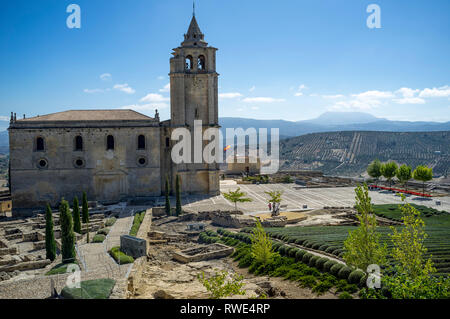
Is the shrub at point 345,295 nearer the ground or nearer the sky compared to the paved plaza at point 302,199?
nearer the sky

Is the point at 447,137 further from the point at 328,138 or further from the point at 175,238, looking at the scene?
the point at 175,238

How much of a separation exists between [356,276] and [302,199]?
1203 inches

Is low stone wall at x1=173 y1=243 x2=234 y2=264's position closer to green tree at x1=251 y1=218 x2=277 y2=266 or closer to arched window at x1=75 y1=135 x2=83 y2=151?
green tree at x1=251 y1=218 x2=277 y2=266

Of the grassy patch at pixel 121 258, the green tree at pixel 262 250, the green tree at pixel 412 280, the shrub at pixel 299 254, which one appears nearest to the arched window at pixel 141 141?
the grassy patch at pixel 121 258

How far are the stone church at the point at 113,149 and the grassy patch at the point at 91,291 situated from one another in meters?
30.9

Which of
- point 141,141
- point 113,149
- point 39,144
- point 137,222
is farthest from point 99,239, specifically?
point 39,144

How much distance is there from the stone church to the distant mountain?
85.3 metres

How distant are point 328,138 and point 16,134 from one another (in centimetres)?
15436

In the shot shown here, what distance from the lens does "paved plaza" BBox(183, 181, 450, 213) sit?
43500mm

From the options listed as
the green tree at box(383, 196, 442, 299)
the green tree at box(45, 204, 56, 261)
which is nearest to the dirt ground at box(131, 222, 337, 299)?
the green tree at box(383, 196, 442, 299)

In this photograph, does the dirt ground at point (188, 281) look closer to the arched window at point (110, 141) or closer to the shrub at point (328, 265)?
the shrub at point (328, 265)

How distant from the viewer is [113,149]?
4641cm

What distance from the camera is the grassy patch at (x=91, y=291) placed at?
47.6ft
